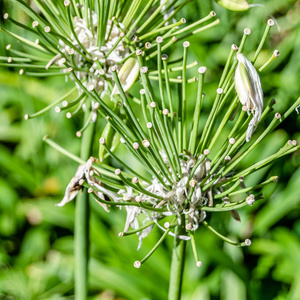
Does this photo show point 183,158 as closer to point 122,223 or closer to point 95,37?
point 95,37

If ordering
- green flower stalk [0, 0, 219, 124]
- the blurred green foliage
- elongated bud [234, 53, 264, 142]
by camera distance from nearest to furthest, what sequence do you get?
1. elongated bud [234, 53, 264, 142]
2. green flower stalk [0, 0, 219, 124]
3. the blurred green foliage

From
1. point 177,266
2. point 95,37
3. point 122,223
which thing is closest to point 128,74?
point 95,37

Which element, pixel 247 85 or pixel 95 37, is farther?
pixel 95 37

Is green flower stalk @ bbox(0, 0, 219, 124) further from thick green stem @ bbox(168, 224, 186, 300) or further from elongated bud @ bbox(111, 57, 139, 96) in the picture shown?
thick green stem @ bbox(168, 224, 186, 300)

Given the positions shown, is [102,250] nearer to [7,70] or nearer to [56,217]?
[56,217]

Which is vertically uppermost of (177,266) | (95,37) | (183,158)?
(95,37)

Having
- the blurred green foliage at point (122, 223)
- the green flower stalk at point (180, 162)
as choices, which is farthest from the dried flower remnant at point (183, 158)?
the blurred green foliage at point (122, 223)

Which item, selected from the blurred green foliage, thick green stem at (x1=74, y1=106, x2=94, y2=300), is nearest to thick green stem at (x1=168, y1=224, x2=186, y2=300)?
thick green stem at (x1=74, y1=106, x2=94, y2=300)
